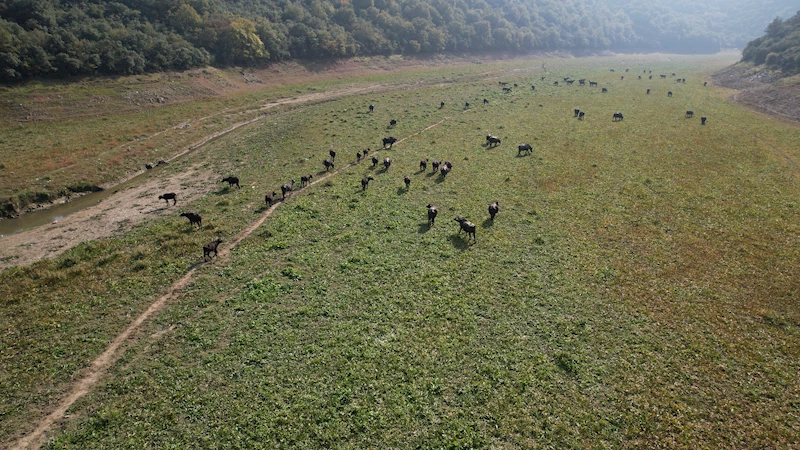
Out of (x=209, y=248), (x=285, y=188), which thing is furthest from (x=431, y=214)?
(x=209, y=248)

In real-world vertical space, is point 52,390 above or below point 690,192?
below

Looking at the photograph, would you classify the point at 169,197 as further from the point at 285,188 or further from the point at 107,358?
the point at 107,358

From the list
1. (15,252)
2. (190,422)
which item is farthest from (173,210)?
(190,422)

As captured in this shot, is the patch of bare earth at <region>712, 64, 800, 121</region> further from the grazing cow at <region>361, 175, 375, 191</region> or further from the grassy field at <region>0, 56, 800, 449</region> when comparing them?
the grazing cow at <region>361, 175, 375, 191</region>

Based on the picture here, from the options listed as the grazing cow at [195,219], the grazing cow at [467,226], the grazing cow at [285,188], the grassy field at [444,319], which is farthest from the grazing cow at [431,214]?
the grazing cow at [195,219]

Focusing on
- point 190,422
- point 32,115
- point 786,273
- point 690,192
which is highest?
point 32,115

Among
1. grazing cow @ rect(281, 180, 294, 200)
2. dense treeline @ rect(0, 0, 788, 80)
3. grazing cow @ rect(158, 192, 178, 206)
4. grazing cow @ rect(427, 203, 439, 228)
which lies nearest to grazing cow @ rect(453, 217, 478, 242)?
grazing cow @ rect(427, 203, 439, 228)

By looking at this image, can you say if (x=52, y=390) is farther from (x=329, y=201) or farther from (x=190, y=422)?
(x=329, y=201)

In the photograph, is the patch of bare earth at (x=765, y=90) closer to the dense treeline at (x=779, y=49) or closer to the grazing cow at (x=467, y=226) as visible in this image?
the dense treeline at (x=779, y=49)
